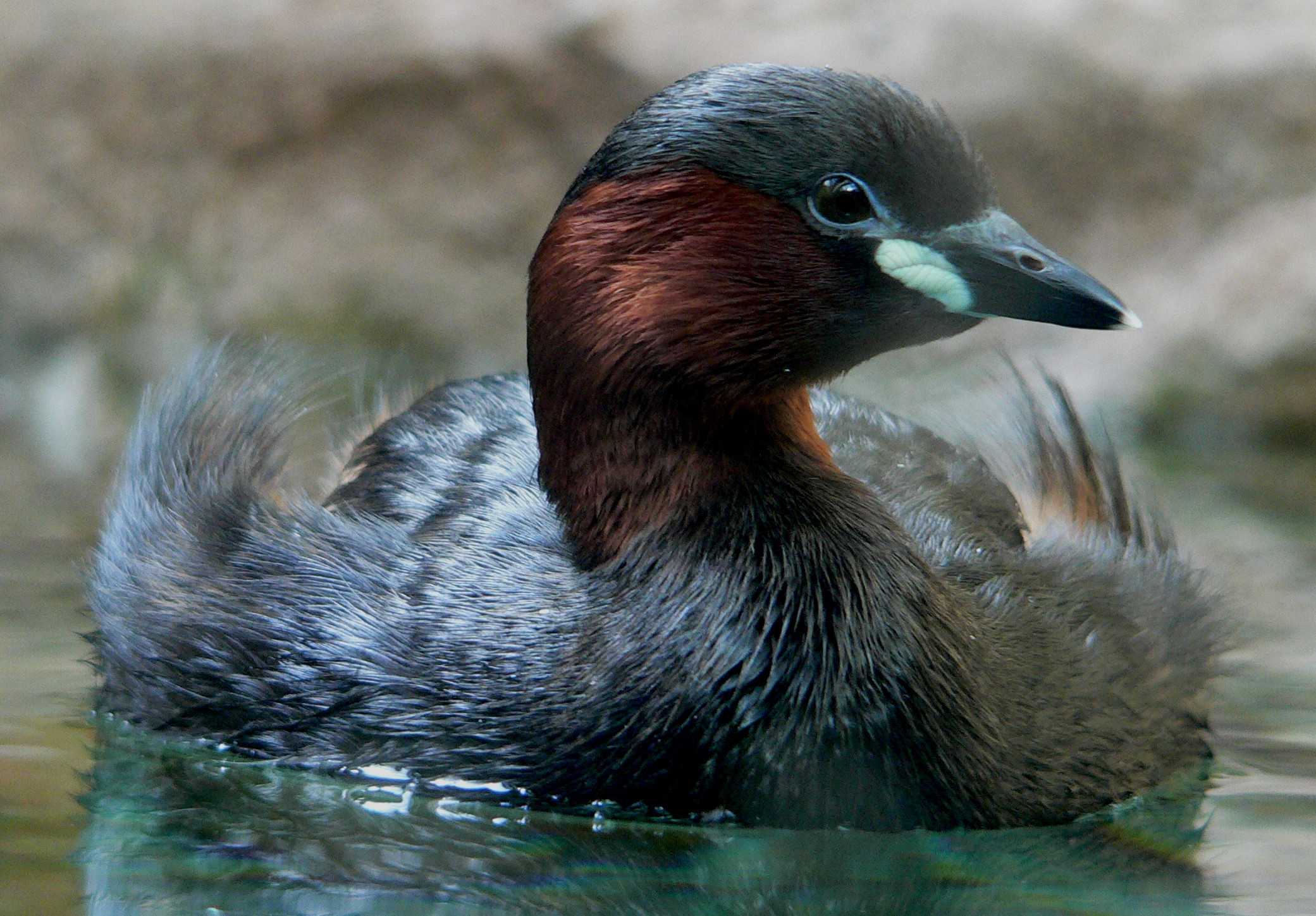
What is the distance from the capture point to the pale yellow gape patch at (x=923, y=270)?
3.19 meters

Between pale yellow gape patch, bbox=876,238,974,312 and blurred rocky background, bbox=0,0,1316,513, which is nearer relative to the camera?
pale yellow gape patch, bbox=876,238,974,312

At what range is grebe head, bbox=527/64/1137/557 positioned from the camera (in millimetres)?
3148

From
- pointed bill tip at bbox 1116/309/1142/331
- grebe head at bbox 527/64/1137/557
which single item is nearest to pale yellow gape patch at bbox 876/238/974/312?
grebe head at bbox 527/64/1137/557

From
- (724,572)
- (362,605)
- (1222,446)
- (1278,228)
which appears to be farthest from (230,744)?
(1278,228)

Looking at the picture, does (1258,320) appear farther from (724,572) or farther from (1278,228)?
(724,572)

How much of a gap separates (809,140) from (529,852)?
137 cm

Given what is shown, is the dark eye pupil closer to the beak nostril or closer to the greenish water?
the beak nostril

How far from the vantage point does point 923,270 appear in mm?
3197

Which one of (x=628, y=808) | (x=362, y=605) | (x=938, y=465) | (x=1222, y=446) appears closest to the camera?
(x=628, y=808)

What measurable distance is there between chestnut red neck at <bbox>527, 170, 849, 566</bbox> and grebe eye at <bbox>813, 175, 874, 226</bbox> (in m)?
0.06

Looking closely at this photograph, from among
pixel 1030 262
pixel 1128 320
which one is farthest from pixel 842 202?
pixel 1128 320

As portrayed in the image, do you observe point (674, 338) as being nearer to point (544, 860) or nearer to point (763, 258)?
point (763, 258)

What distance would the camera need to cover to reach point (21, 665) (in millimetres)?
4180

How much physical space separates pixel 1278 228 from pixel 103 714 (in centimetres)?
556
